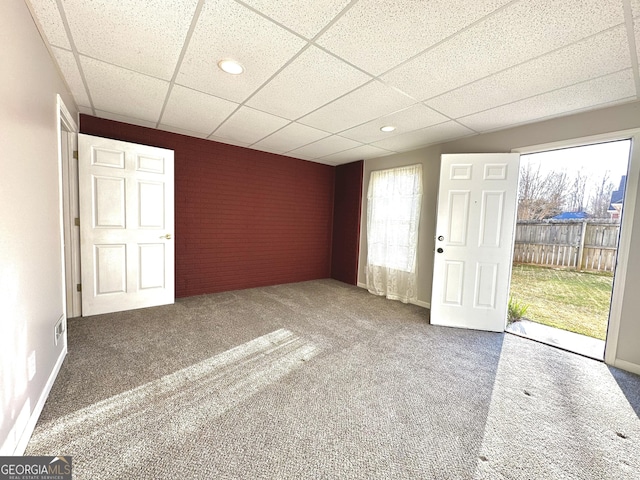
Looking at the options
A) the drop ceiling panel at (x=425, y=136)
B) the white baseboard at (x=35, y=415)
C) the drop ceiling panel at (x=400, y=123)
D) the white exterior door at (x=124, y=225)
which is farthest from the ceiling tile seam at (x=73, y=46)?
the drop ceiling panel at (x=425, y=136)

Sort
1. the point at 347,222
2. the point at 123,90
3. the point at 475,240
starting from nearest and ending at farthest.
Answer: the point at 123,90 → the point at 475,240 → the point at 347,222

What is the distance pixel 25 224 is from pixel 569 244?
756 cm

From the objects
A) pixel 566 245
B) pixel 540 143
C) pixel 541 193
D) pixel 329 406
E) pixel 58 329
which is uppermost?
pixel 540 143

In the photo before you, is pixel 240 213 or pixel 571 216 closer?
pixel 240 213

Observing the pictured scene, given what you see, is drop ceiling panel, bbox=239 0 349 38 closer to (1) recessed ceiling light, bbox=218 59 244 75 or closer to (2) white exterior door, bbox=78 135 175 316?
(1) recessed ceiling light, bbox=218 59 244 75

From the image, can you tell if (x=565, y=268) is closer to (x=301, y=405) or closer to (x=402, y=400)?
(x=402, y=400)

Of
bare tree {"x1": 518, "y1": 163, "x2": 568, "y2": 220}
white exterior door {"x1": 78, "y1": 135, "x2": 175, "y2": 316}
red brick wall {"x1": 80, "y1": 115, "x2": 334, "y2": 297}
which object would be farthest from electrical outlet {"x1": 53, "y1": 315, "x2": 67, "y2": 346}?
bare tree {"x1": 518, "y1": 163, "x2": 568, "y2": 220}

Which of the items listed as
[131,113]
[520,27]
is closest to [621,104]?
[520,27]

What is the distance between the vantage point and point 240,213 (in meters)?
4.45

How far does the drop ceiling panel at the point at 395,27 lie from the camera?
1.40 m

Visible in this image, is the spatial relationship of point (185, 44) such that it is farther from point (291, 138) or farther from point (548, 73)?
point (548, 73)

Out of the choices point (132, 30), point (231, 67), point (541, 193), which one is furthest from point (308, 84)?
point (541, 193)

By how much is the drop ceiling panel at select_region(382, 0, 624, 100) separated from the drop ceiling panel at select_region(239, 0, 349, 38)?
0.73 m

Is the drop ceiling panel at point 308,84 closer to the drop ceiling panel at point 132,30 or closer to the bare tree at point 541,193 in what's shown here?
the drop ceiling panel at point 132,30
